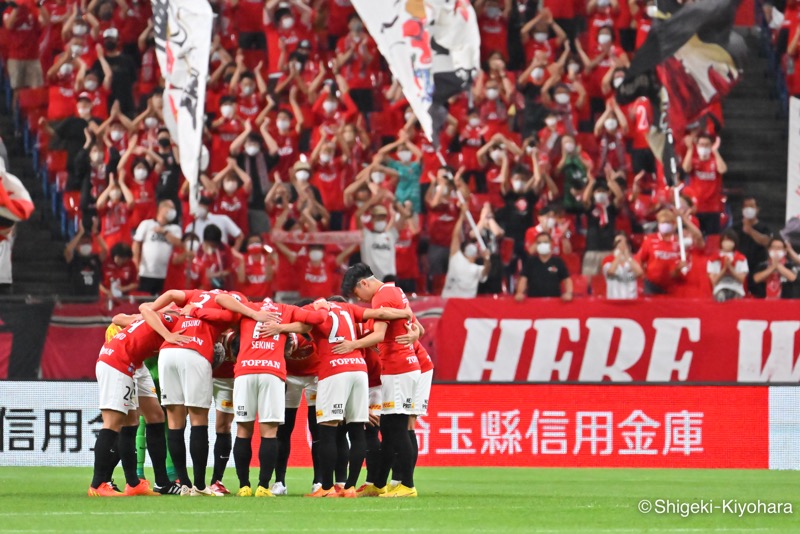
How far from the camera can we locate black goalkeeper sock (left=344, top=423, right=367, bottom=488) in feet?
44.5

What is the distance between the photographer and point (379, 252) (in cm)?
2139

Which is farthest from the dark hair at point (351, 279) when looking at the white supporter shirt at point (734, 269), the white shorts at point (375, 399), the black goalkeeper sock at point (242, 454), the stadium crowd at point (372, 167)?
the white supporter shirt at point (734, 269)

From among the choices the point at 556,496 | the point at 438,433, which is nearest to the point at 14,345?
the point at 438,433

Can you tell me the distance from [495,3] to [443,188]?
15.7 feet

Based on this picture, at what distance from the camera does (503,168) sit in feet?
75.0

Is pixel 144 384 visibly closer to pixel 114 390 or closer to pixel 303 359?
pixel 114 390

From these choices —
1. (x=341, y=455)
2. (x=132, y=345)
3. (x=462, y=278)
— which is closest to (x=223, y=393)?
(x=132, y=345)

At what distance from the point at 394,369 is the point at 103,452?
2644 mm

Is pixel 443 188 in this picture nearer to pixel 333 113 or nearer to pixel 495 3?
pixel 333 113

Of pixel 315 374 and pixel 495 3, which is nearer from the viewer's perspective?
pixel 315 374

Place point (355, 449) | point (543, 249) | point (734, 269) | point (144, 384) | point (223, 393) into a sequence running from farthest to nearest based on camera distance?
point (734, 269) < point (543, 249) < point (223, 393) < point (144, 384) < point (355, 449)

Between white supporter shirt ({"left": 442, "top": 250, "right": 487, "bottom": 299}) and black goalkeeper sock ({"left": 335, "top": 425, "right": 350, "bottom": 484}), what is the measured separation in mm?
7575

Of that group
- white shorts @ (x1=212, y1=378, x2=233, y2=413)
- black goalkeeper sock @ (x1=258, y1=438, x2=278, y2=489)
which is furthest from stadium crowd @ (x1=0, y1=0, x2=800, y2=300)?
black goalkeeper sock @ (x1=258, y1=438, x2=278, y2=489)

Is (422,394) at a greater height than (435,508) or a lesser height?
greater
